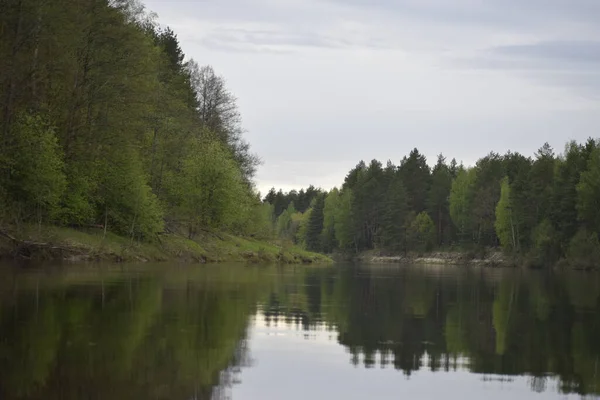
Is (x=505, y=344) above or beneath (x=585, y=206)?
beneath

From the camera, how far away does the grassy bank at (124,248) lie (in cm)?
3919

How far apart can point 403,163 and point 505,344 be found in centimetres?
16875

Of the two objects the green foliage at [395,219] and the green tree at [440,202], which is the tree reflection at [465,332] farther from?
the green tree at [440,202]

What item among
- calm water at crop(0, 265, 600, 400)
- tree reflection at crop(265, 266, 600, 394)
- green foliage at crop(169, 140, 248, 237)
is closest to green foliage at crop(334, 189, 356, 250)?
green foliage at crop(169, 140, 248, 237)

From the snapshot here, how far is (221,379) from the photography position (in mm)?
11188

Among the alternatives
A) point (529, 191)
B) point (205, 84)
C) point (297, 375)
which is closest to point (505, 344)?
point (297, 375)

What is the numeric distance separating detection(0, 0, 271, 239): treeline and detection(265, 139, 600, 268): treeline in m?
52.8

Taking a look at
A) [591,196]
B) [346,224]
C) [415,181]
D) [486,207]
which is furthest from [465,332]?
[346,224]

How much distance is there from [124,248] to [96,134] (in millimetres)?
7417

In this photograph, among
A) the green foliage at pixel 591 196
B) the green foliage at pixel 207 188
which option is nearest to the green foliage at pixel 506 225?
the green foliage at pixel 591 196

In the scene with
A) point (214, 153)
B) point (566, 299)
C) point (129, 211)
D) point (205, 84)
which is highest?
point (205, 84)

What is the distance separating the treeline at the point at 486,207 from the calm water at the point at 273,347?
8234 centimetres

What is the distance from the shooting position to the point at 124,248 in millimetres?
48250

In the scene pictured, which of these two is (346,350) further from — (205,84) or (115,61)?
(205,84)
